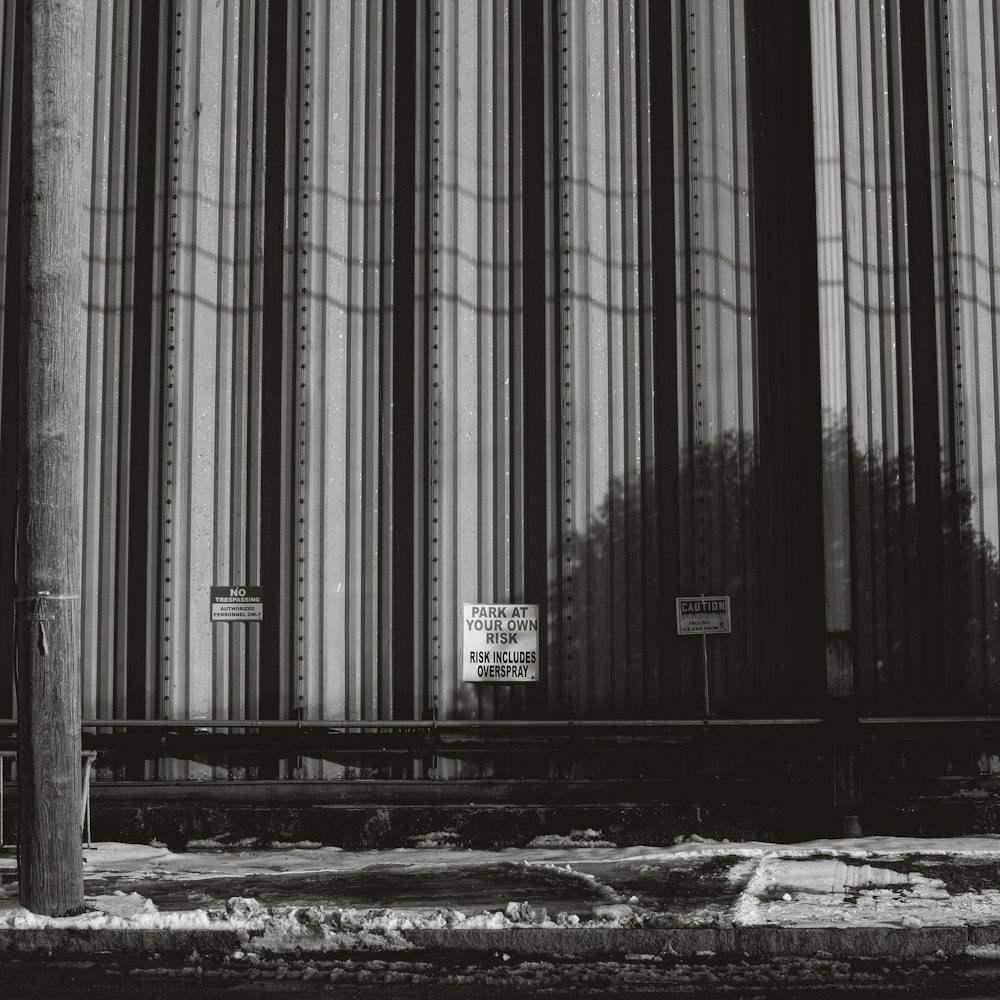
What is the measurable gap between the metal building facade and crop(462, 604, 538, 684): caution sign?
148 millimetres

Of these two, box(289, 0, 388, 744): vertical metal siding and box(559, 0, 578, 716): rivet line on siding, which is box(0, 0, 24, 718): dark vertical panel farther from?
box(559, 0, 578, 716): rivet line on siding

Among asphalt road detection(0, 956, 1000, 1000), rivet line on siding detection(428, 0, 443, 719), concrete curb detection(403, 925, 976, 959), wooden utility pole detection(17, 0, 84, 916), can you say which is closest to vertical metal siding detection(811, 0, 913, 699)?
rivet line on siding detection(428, 0, 443, 719)

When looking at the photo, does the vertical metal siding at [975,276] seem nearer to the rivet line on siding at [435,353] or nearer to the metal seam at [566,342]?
the metal seam at [566,342]

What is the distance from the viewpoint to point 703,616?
12008 millimetres

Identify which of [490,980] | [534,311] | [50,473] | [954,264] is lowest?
Result: [490,980]

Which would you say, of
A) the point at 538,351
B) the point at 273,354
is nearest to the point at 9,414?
the point at 273,354

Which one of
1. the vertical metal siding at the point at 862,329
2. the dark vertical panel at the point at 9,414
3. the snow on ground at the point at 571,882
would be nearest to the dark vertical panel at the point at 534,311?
the snow on ground at the point at 571,882

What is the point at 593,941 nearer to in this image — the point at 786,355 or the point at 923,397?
the point at 786,355

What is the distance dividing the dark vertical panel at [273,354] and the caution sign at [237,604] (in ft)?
0.38

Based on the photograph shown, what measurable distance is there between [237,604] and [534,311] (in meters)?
3.89

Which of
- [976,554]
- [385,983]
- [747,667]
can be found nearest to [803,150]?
[976,554]

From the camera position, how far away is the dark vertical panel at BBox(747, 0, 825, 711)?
1209 centimetres

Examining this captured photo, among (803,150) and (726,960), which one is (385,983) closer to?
(726,960)

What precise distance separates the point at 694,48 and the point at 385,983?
30.0 feet
